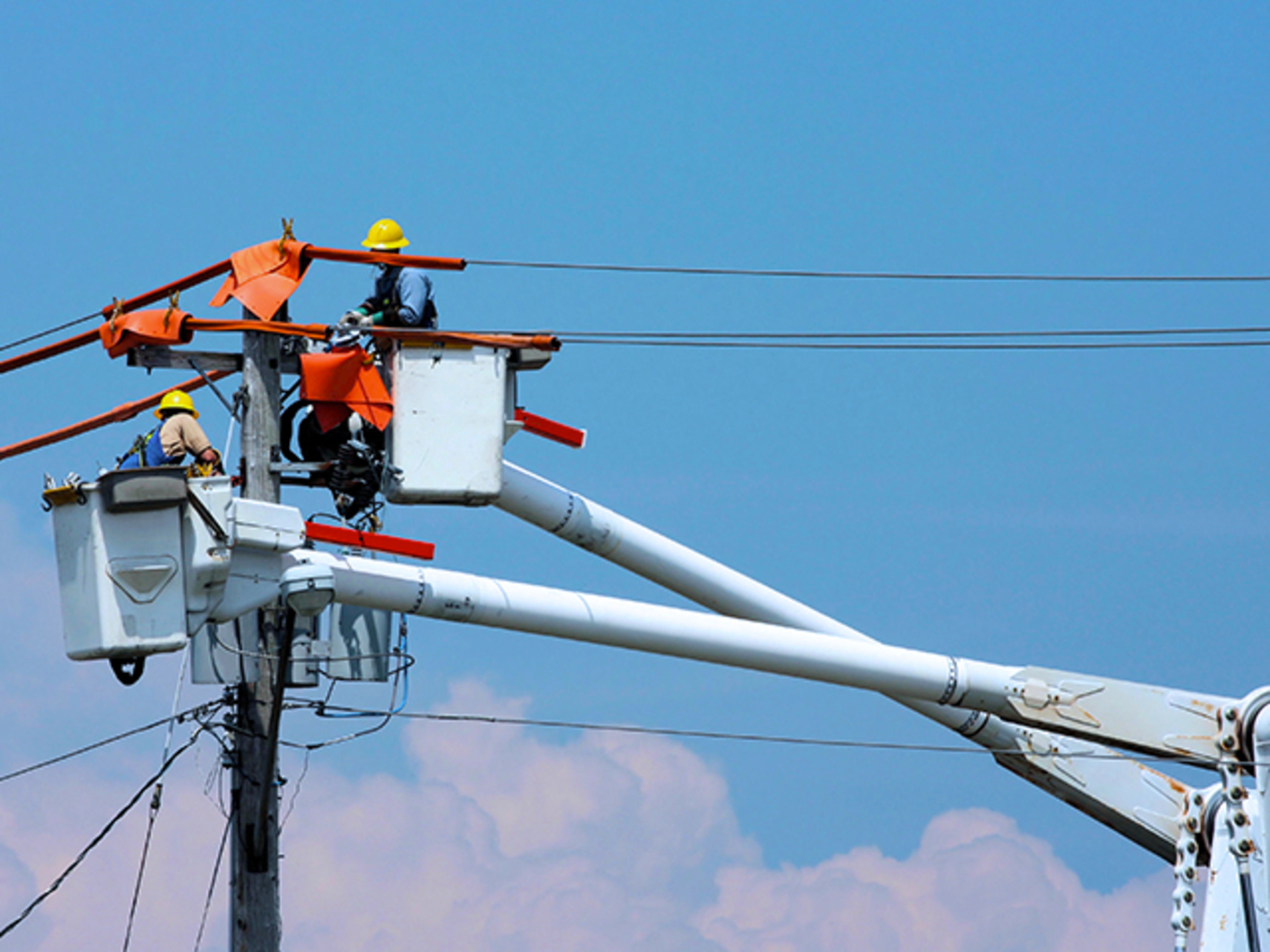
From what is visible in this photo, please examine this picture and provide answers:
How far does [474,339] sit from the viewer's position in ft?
46.1

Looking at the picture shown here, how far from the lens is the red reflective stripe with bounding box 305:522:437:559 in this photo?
46.7 feet

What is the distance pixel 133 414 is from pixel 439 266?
9.33 ft

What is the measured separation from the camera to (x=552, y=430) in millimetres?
15664

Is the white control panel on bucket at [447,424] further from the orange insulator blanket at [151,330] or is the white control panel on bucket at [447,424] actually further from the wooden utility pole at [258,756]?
the orange insulator blanket at [151,330]

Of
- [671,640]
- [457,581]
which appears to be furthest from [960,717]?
[457,581]

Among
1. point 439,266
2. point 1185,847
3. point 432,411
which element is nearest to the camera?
point 432,411

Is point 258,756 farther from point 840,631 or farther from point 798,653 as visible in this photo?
point 840,631

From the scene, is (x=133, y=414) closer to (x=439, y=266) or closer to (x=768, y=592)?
(x=439, y=266)

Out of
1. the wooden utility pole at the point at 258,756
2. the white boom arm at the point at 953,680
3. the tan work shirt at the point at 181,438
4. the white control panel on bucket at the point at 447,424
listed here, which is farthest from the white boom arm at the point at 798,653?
the tan work shirt at the point at 181,438

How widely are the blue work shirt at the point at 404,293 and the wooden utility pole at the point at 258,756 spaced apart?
993mm

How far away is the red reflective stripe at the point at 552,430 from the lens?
613 inches

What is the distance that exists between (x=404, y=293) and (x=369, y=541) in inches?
82.5

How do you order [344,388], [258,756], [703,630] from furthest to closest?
[703,630] < [258,756] < [344,388]

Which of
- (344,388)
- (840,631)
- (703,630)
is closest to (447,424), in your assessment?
(344,388)
